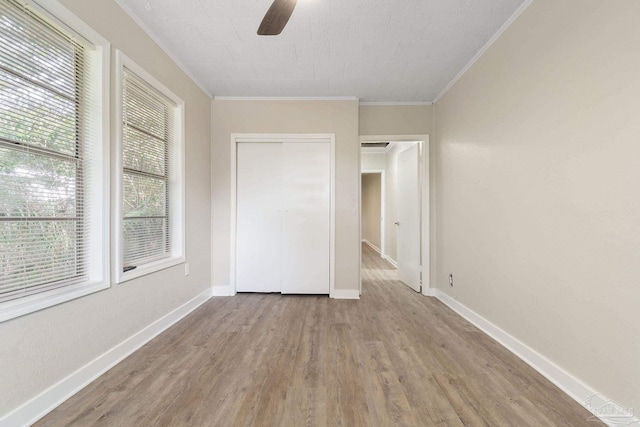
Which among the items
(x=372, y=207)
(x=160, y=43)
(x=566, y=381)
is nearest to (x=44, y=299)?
(x=160, y=43)

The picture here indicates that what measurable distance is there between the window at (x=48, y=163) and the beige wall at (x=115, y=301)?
4.4 inches

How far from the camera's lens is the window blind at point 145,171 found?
6.36 ft

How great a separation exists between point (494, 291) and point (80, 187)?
307 centimetres

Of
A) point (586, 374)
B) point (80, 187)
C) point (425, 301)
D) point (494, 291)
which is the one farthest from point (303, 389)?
point (425, 301)

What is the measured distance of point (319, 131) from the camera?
10.4 ft

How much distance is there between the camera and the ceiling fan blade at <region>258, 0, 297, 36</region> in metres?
1.27

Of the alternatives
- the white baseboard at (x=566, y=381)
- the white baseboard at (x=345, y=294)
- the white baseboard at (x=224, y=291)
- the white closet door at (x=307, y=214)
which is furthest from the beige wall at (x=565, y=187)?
the white baseboard at (x=224, y=291)

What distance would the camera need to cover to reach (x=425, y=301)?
9.89 ft

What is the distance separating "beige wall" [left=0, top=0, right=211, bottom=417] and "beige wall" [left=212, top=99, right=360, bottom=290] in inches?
7.6

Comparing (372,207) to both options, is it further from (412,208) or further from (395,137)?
(395,137)

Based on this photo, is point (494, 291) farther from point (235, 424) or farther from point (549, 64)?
point (235, 424)

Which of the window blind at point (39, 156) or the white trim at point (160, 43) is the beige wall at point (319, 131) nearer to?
the white trim at point (160, 43)

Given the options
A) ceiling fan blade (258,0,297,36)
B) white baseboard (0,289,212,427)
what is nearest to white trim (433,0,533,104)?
ceiling fan blade (258,0,297,36)

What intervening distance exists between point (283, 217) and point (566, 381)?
2.75 metres
